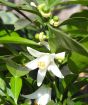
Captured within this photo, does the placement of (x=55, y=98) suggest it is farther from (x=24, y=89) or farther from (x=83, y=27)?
(x=83, y=27)

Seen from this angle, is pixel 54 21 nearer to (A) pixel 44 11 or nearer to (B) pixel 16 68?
(A) pixel 44 11

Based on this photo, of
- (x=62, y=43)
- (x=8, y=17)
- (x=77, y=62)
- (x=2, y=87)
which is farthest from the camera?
(x=8, y=17)

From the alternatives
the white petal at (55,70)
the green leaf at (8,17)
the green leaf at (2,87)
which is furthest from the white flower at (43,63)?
the green leaf at (8,17)

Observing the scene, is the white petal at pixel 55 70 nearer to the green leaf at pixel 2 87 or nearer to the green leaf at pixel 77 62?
the green leaf at pixel 77 62

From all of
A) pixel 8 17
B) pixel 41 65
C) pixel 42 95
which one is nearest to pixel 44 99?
pixel 42 95

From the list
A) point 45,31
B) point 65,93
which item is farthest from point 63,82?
point 45,31
